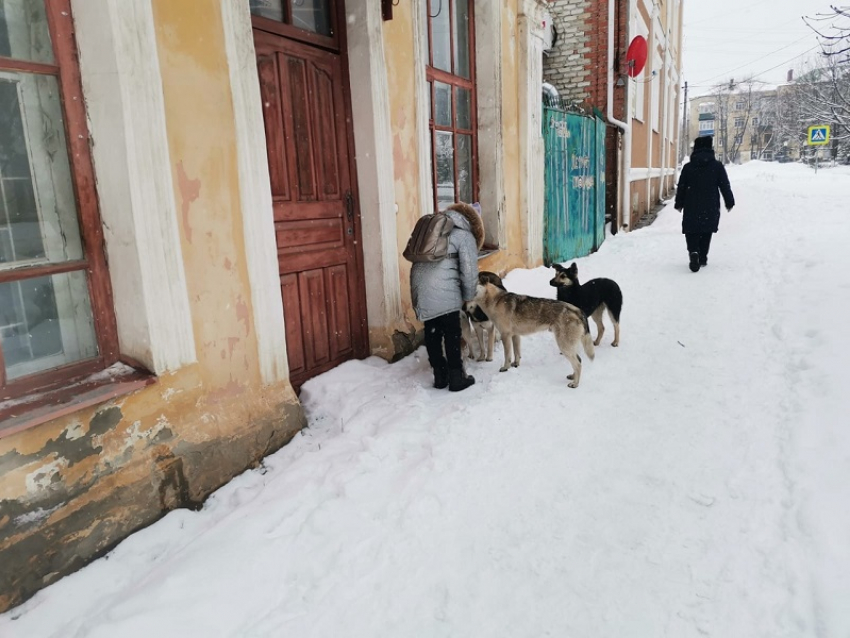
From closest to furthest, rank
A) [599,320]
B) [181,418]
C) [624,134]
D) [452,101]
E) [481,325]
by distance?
[181,418] → [481,325] → [599,320] → [452,101] → [624,134]

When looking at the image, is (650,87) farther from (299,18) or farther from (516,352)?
(299,18)

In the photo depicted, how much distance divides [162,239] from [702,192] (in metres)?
7.37

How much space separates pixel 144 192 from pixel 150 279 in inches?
16.6

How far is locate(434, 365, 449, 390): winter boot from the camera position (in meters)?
4.39

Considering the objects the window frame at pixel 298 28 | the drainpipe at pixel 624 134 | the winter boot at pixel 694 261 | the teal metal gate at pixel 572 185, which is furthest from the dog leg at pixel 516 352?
the drainpipe at pixel 624 134

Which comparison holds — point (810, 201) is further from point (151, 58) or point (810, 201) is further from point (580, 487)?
point (151, 58)

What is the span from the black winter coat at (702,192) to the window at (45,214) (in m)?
7.39

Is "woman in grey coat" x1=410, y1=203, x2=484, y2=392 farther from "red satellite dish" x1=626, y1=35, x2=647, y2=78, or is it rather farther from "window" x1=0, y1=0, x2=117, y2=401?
"red satellite dish" x1=626, y1=35, x2=647, y2=78

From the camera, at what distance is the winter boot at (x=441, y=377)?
173 inches

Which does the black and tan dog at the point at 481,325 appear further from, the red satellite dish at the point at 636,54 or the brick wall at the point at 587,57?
the red satellite dish at the point at 636,54

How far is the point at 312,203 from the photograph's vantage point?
4.23 meters

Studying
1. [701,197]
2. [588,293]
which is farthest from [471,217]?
[701,197]

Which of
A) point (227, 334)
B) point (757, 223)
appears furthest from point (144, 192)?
point (757, 223)

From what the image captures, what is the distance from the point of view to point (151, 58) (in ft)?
8.87
